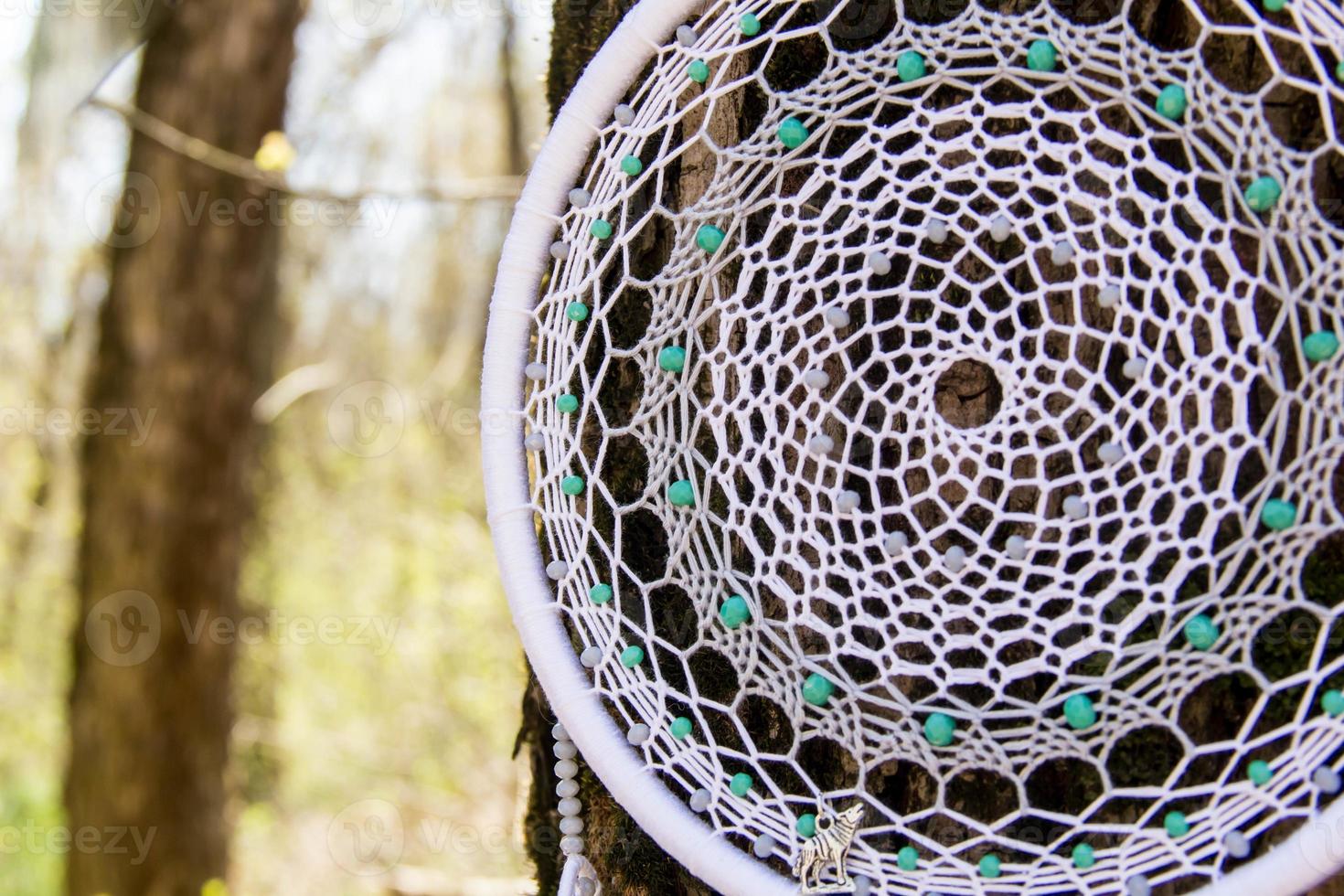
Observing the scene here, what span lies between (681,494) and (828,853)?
25 centimetres

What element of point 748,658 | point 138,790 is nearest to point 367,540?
point 138,790

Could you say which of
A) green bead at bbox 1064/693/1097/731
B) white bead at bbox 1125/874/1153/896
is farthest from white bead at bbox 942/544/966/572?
white bead at bbox 1125/874/1153/896

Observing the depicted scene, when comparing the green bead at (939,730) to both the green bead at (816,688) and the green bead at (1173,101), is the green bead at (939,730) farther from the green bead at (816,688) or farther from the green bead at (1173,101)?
the green bead at (1173,101)

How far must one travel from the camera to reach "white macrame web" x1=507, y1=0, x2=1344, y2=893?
2.06ft

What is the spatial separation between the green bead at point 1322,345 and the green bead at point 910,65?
28cm

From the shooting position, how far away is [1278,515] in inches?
23.6

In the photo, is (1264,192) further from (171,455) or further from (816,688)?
(171,455)

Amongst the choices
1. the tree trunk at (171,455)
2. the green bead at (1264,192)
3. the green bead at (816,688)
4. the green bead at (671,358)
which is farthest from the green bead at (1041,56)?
the tree trunk at (171,455)

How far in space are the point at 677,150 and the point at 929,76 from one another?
0.55ft

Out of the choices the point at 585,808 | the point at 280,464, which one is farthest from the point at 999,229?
the point at 280,464

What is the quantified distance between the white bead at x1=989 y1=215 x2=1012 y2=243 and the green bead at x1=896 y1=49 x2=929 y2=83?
0.34 feet

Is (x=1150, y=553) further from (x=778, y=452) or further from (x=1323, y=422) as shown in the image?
(x=778, y=452)

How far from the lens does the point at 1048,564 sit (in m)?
0.68

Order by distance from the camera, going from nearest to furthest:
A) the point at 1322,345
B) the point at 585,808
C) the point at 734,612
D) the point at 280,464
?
the point at 1322,345, the point at 734,612, the point at 585,808, the point at 280,464
